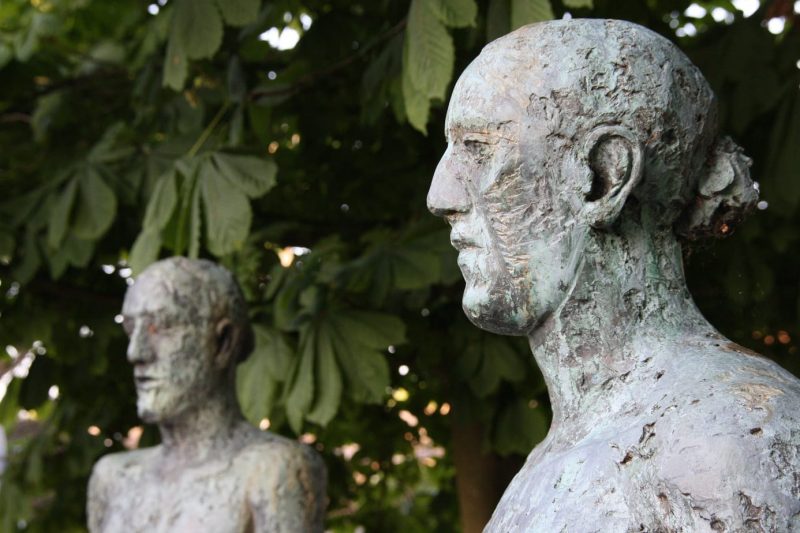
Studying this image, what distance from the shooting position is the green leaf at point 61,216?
17.5ft

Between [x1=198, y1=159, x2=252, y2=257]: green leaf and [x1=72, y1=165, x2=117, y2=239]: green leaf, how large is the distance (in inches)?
27.1

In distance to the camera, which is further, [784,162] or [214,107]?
[214,107]

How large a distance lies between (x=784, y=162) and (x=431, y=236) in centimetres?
127

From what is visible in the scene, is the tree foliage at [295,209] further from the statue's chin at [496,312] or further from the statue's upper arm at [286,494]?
the statue's chin at [496,312]

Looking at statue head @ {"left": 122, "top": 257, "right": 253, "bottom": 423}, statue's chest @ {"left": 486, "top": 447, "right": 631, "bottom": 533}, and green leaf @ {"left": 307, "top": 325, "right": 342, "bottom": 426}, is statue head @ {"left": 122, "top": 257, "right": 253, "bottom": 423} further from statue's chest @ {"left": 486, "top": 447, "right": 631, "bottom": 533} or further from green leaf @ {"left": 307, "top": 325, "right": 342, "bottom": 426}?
statue's chest @ {"left": 486, "top": 447, "right": 631, "bottom": 533}

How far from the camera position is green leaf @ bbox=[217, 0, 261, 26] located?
4.40 metres

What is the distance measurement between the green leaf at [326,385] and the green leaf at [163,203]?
25.9 inches

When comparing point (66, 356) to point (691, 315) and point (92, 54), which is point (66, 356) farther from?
point (691, 315)

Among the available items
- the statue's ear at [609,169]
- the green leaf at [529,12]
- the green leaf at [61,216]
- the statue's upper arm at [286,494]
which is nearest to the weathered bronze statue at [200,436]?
the statue's upper arm at [286,494]

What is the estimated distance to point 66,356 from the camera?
20.9ft

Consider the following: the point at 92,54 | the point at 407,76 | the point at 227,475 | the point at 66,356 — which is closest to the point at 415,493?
the point at 66,356

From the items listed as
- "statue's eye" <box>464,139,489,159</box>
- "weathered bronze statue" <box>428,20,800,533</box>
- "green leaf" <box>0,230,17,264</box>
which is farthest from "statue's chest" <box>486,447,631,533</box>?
"green leaf" <box>0,230,17,264</box>

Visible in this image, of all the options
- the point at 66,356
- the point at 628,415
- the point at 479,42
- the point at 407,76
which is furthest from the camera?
the point at 66,356

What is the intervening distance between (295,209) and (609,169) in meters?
4.29
